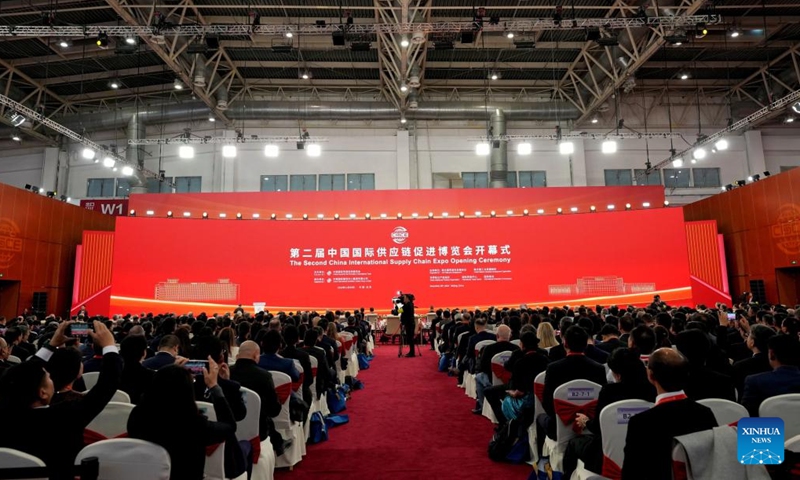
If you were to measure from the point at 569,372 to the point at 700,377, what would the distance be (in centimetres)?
73

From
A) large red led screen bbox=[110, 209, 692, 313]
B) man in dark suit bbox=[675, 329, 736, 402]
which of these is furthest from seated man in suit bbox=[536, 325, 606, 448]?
large red led screen bbox=[110, 209, 692, 313]

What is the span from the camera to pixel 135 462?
174 centimetres

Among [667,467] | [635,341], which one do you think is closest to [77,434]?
[667,467]

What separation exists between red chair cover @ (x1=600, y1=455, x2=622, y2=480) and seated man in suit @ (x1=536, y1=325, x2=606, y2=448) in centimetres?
71

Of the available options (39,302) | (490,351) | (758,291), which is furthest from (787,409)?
(39,302)

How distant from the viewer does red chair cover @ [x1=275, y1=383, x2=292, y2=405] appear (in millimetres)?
3498

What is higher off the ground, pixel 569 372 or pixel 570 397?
pixel 569 372

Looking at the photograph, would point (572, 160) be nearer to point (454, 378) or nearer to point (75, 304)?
point (454, 378)

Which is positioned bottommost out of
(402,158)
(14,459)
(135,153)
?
(14,459)

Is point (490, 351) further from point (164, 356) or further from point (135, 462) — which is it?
point (135, 462)

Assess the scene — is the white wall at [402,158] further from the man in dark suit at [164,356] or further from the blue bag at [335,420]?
the man in dark suit at [164,356]

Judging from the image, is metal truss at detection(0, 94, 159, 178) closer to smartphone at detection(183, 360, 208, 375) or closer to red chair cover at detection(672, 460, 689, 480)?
smartphone at detection(183, 360, 208, 375)

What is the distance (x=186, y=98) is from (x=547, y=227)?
1494cm

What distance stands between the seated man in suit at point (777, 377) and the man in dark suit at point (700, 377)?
0.36 feet
